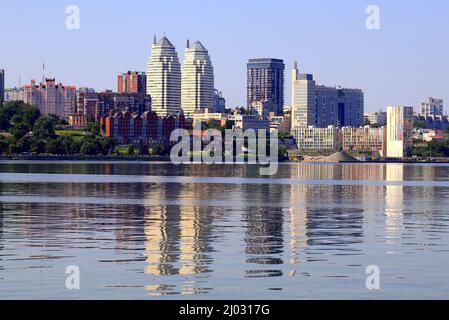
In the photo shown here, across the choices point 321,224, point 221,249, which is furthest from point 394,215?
point 221,249

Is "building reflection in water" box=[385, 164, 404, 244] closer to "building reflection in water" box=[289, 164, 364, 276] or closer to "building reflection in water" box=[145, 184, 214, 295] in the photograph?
"building reflection in water" box=[289, 164, 364, 276]

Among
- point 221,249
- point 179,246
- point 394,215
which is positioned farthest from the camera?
point 394,215

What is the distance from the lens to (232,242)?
3394cm

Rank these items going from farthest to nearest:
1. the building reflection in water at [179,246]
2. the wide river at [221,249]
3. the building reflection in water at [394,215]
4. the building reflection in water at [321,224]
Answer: the building reflection in water at [394,215] → the building reflection in water at [321,224] → the building reflection in water at [179,246] → the wide river at [221,249]

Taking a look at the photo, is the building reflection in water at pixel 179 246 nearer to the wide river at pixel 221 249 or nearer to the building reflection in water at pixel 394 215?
the wide river at pixel 221 249

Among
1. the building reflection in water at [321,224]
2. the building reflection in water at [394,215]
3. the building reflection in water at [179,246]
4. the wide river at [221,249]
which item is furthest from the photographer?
the building reflection in water at [394,215]

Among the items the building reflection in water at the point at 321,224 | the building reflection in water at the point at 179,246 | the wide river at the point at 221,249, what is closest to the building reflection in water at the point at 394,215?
the wide river at the point at 221,249

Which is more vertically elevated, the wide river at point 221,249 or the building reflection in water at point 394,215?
the wide river at point 221,249

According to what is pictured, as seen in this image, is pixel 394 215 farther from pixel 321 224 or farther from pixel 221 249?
pixel 221 249

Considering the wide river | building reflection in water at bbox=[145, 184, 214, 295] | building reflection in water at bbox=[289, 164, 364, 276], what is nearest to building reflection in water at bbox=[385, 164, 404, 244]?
the wide river

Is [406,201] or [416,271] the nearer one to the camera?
[416,271]
